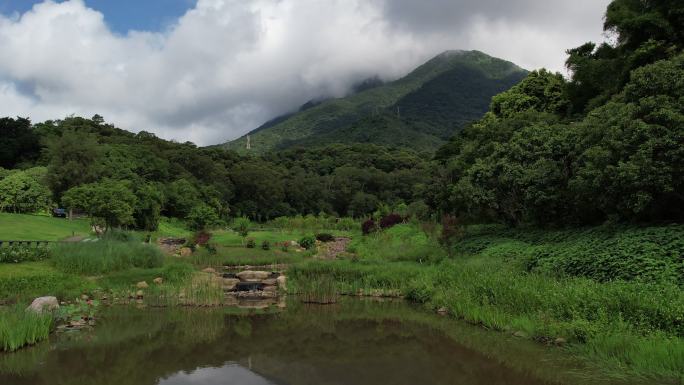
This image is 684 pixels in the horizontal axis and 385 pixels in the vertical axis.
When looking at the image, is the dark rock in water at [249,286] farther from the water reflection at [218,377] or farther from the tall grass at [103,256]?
the water reflection at [218,377]

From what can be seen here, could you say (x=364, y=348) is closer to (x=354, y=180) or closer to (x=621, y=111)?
(x=621, y=111)

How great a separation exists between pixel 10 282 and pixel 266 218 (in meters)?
64.6

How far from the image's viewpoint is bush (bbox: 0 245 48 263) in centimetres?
2025

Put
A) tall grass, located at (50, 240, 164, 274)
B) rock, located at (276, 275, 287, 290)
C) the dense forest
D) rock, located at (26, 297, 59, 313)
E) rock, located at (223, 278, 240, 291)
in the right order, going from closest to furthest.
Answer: rock, located at (26, 297, 59, 313), the dense forest, tall grass, located at (50, 240, 164, 274), rock, located at (276, 275, 287, 290), rock, located at (223, 278, 240, 291)

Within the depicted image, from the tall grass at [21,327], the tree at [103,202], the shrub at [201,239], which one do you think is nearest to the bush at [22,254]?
the tree at [103,202]

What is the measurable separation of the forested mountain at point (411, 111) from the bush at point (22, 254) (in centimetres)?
10225

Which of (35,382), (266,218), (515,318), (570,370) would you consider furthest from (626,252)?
(266,218)

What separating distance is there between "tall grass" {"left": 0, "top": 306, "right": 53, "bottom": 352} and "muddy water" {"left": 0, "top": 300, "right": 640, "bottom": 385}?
0.99 feet

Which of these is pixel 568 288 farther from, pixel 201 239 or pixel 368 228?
pixel 368 228

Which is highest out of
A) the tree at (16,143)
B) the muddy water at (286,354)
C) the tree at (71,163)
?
the tree at (16,143)

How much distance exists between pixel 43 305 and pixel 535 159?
2136 cm

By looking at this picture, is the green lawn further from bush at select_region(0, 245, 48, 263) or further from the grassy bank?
the grassy bank

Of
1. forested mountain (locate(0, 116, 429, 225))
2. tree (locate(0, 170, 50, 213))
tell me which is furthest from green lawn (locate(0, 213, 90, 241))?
tree (locate(0, 170, 50, 213))

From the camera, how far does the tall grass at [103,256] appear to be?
20953mm
